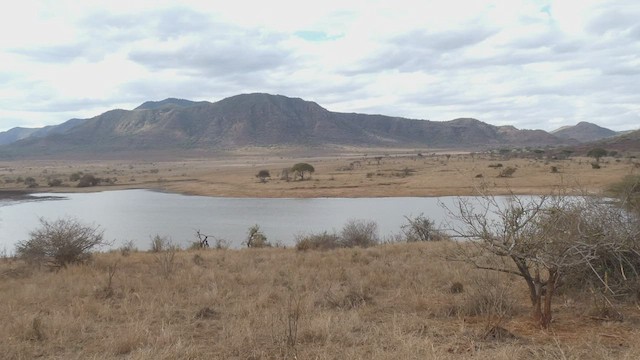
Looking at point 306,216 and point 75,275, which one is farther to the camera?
point 306,216

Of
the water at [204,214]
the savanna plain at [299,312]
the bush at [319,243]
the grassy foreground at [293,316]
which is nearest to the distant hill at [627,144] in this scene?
the water at [204,214]

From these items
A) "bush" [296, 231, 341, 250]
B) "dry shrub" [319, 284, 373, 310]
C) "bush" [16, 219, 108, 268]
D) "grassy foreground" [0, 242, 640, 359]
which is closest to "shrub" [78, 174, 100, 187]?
"bush" [296, 231, 341, 250]

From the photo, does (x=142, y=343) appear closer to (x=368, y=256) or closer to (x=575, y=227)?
(x=575, y=227)

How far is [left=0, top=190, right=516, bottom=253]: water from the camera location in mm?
31562

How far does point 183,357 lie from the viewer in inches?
254

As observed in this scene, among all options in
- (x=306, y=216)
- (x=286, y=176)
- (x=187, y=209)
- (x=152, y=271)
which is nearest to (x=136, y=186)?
(x=286, y=176)

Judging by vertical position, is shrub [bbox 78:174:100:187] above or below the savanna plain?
below

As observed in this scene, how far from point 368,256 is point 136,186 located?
59.6 meters

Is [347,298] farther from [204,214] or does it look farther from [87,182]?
[87,182]

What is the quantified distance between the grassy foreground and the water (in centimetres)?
1507

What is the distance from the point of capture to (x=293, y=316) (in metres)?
7.93

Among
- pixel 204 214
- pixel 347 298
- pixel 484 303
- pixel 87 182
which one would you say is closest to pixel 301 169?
pixel 204 214

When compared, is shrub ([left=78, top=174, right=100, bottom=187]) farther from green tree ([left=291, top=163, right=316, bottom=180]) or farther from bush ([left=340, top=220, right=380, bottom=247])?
bush ([left=340, top=220, right=380, bottom=247])

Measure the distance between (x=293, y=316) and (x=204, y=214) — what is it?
1374 inches
